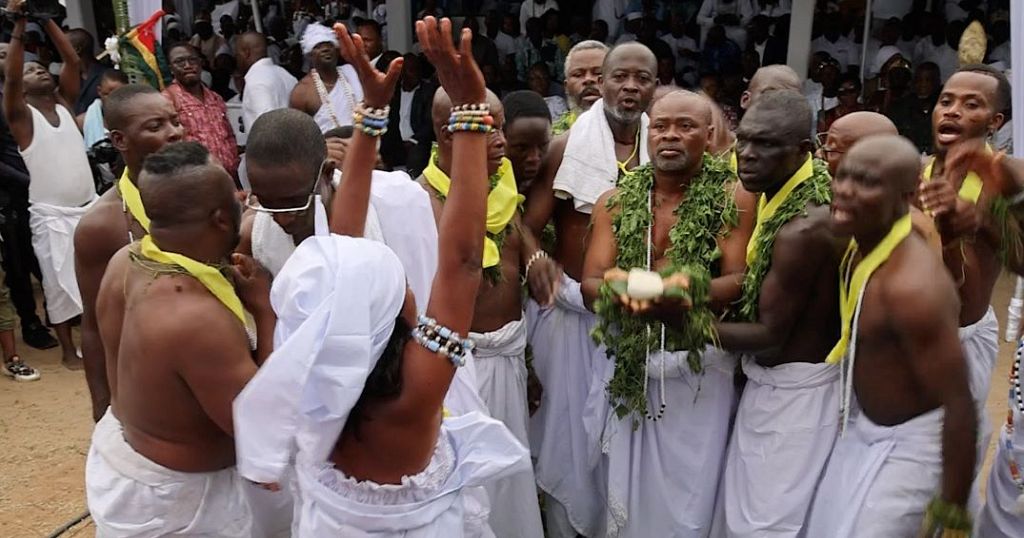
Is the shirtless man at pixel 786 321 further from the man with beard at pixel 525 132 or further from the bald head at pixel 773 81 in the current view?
the man with beard at pixel 525 132

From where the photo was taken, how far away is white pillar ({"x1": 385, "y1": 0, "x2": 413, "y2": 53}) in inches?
438

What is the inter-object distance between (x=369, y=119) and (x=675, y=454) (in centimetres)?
194

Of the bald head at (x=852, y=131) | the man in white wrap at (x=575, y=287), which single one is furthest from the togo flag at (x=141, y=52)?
the bald head at (x=852, y=131)

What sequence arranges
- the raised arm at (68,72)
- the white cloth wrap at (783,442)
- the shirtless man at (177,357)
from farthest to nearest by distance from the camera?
the raised arm at (68,72), the white cloth wrap at (783,442), the shirtless man at (177,357)

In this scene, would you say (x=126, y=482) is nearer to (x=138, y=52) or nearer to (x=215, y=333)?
(x=215, y=333)

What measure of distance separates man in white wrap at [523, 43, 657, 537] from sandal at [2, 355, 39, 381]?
4.45m

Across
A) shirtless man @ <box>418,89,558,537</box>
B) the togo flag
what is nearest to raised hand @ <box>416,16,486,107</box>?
shirtless man @ <box>418,89,558,537</box>

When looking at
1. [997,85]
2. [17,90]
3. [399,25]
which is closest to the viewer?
[997,85]

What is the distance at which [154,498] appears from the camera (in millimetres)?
2721

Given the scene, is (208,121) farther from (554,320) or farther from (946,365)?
(946,365)

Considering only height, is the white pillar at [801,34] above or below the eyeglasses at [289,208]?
above

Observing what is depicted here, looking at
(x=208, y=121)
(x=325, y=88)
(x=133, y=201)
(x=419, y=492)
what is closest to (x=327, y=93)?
(x=325, y=88)

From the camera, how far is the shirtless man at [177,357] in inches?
97.9

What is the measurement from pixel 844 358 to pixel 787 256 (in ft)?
1.34
